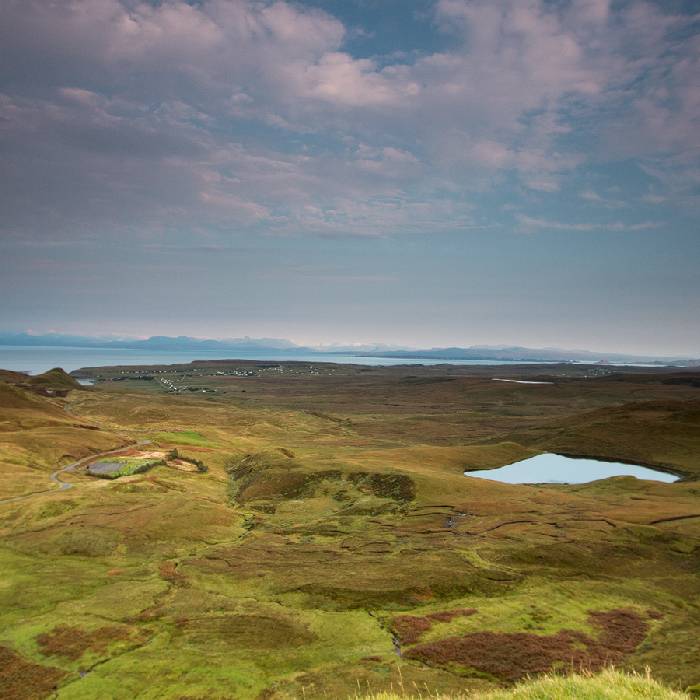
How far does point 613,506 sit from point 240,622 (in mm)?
62501

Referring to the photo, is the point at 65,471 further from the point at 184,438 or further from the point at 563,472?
the point at 563,472

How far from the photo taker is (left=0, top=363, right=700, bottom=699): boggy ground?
32312mm

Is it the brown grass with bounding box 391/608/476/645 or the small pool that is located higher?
the brown grass with bounding box 391/608/476/645

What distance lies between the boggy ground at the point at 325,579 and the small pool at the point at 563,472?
13008 millimetres

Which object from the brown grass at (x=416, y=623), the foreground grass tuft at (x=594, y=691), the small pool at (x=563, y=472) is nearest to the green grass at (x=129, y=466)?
the brown grass at (x=416, y=623)

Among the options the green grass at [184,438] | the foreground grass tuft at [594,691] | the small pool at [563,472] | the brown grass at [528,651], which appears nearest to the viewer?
the foreground grass tuft at [594,691]

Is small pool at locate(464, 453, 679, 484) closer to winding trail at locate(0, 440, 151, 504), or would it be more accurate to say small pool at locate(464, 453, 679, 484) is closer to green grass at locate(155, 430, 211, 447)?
green grass at locate(155, 430, 211, 447)

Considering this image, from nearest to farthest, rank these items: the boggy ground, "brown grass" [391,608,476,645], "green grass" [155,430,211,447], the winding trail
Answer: the boggy ground → "brown grass" [391,608,476,645] → the winding trail → "green grass" [155,430,211,447]

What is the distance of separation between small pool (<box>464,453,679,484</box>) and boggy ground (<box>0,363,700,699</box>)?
13.0 m

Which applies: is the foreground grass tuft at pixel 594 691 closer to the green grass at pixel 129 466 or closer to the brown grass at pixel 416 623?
the brown grass at pixel 416 623

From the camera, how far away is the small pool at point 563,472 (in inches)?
4294

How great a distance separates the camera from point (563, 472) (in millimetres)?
116375

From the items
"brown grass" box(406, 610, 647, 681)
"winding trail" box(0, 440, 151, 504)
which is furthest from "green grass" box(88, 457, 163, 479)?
"brown grass" box(406, 610, 647, 681)

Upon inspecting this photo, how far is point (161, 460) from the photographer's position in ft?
325
